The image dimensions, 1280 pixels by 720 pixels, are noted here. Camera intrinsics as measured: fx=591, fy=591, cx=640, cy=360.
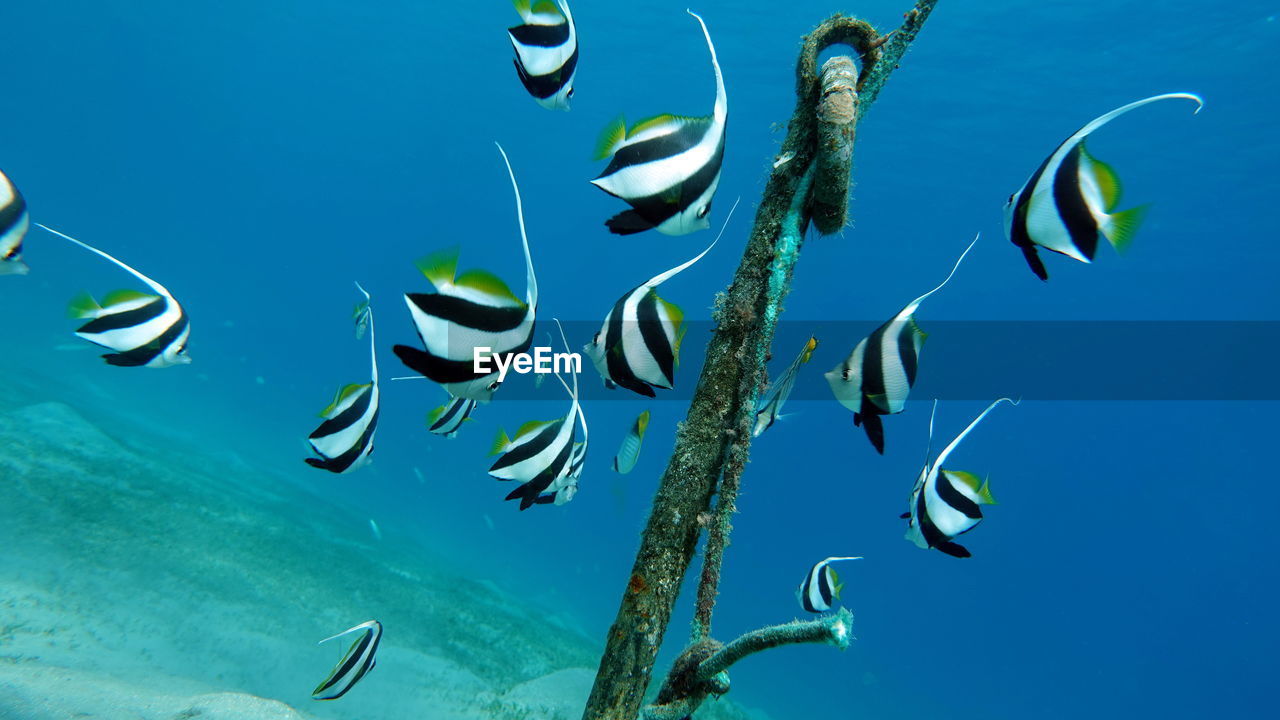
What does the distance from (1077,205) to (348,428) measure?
8.95 ft

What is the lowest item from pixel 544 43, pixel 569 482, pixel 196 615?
pixel 196 615

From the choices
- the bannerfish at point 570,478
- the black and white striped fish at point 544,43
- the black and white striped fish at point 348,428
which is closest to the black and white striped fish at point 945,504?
the bannerfish at point 570,478

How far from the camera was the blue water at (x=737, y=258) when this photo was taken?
2495 centimetres

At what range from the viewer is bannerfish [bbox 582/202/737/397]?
175cm

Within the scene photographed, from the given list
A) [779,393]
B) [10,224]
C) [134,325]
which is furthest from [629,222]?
[10,224]

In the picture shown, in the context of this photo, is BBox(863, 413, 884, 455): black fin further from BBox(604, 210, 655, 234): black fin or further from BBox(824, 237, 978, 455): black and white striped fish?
BBox(604, 210, 655, 234): black fin

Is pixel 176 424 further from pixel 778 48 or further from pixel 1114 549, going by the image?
pixel 1114 549

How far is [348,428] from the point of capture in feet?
8.25

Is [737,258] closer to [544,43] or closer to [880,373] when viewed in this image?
[544,43]

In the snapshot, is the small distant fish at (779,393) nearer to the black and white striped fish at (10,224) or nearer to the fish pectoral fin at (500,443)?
the fish pectoral fin at (500,443)

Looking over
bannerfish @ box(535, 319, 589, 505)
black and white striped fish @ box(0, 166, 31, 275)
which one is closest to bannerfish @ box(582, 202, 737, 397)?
bannerfish @ box(535, 319, 589, 505)

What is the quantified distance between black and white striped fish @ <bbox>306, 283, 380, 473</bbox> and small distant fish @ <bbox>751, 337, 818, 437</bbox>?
5.55 ft

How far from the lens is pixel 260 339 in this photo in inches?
3688

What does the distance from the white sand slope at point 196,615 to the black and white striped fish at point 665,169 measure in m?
4.74
